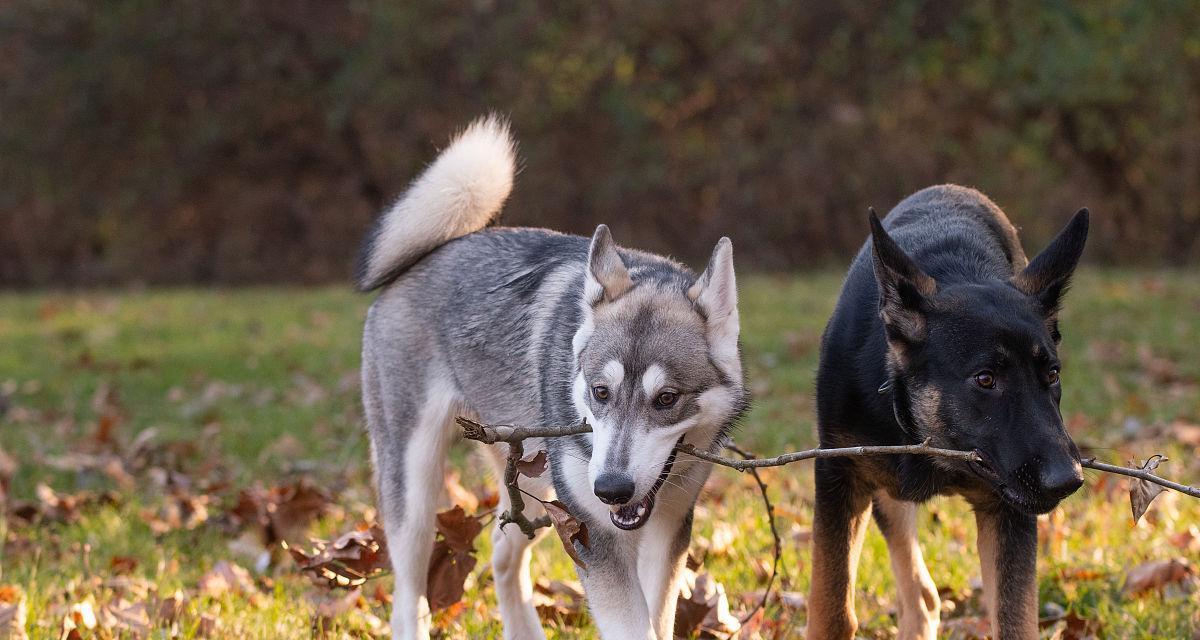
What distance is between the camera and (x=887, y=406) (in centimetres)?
364

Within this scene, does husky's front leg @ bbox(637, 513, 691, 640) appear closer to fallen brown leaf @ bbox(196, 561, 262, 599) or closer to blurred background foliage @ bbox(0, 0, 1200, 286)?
fallen brown leaf @ bbox(196, 561, 262, 599)

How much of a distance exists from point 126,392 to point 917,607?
21.4 feet

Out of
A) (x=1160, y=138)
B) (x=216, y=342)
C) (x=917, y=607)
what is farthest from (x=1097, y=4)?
(x=917, y=607)

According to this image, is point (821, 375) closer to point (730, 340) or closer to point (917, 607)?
point (730, 340)

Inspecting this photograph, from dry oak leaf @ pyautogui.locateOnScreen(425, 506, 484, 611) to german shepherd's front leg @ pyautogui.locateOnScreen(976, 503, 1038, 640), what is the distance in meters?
1.58

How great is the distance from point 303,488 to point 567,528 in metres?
2.34

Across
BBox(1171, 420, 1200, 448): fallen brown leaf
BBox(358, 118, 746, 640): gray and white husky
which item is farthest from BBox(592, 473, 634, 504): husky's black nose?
BBox(1171, 420, 1200, 448): fallen brown leaf

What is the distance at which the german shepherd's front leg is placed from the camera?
3543 millimetres

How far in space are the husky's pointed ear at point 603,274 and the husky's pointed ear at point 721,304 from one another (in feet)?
0.78

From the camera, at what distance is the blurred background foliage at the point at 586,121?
50.8 ft

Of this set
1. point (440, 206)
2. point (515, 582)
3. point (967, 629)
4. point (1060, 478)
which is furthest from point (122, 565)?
point (1060, 478)

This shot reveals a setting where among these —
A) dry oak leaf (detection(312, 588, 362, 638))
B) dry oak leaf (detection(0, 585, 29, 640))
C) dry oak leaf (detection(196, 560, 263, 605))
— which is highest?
dry oak leaf (detection(196, 560, 263, 605))

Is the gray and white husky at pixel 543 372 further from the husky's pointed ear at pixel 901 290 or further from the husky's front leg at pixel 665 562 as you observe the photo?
the husky's pointed ear at pixel 901 290

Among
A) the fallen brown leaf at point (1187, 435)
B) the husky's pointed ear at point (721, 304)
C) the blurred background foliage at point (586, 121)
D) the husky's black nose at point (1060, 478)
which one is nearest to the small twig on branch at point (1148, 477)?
the husky's black nose at point (1060, 478)
